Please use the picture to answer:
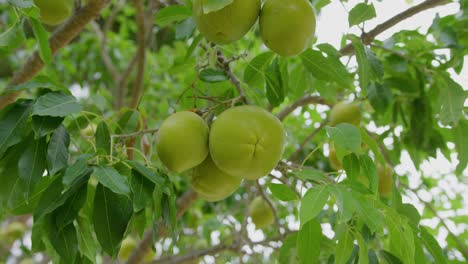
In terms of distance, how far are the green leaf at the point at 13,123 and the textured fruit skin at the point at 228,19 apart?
514mm

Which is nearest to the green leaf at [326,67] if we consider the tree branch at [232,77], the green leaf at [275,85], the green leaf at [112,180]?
the green leaf at [275,85]

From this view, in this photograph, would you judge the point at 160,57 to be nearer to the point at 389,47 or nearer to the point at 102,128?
the point at 389,47

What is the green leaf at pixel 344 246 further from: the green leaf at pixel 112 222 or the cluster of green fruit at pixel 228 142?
the green leaf at pixel 112 222

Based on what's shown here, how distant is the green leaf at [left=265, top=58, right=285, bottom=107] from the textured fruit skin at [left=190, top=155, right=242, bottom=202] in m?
0.34

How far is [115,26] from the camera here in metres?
6.39

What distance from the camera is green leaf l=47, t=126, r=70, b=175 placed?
4.25 ft

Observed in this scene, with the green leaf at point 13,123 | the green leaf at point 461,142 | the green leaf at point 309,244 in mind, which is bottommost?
the green leaf at point 461,142

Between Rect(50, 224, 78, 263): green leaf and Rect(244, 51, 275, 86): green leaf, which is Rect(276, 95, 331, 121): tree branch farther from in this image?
Rect(50, 224, 78, 263): green leaf

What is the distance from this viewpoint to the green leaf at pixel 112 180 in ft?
3.87

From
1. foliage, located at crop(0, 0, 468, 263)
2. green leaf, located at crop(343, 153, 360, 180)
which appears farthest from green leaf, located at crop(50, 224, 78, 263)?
green leaf, located at crop(343, 153, 360, 180)

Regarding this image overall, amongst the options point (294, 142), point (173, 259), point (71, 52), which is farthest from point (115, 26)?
point (173, 259)

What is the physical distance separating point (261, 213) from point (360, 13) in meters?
1.13

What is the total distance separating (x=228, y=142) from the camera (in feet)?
4.59

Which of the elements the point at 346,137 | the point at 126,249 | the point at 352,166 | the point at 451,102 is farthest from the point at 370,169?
the point at 126,249
